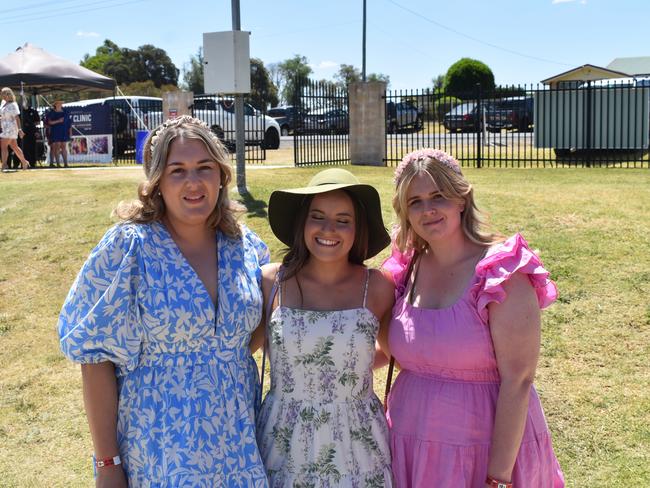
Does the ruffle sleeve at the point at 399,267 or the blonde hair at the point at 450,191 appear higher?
the blonde hair at the point at 450,191

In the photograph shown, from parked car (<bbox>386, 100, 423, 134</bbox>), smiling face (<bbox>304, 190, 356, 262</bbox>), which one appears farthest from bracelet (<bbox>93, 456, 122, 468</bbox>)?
parked car (<bbox>386, 100, 423, 134</bbox>)

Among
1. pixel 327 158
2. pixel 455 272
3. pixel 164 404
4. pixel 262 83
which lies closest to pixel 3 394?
pixel 164 404

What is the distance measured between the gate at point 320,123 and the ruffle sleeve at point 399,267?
11944 mm

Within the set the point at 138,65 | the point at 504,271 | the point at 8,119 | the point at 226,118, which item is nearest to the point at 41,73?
the point at 8,119

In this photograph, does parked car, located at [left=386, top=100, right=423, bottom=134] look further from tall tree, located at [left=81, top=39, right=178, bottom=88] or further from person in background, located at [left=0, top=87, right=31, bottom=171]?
tall tree, located at [left=81, top=39, right=178, bottom=88]

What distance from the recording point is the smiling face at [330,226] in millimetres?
2645

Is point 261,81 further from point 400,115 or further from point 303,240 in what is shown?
point 303,240

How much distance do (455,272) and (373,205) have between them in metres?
0.43

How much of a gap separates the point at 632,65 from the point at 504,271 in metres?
48.2

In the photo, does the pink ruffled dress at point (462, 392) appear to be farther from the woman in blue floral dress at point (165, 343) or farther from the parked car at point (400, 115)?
the parked car at point (400, 115)

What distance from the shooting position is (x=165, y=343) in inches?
94.0

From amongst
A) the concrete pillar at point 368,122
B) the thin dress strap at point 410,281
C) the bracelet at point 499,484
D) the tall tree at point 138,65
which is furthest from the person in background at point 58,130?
the tall tree at point 138,65

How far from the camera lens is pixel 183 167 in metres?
2.51

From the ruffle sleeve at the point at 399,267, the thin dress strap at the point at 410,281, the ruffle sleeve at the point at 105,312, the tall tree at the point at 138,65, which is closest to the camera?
the ruffle sleeve at the point at 105,312
